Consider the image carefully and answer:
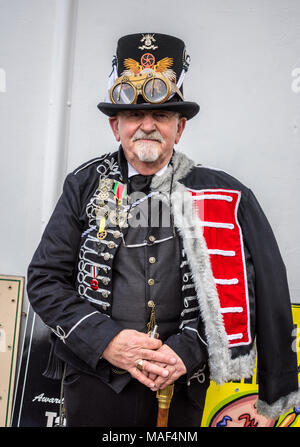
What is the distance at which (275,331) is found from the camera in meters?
1.70

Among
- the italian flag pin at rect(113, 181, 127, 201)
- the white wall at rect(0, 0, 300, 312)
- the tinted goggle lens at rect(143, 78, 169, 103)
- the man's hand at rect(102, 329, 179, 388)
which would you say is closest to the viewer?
the man's hand at rect(102, 329, 179, 388)

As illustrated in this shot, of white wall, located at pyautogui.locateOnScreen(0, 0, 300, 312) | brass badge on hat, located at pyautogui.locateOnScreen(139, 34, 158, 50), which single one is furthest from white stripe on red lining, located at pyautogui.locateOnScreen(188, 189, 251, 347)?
white wall, located at pyautogui.locateOnScreen(0, 0, 300, 312)

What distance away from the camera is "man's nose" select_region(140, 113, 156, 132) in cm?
165

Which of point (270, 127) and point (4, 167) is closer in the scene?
point (270, 127)

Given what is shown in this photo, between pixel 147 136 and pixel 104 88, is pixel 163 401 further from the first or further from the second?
pixel 104 88

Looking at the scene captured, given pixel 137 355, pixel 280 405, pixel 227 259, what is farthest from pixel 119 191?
pixel 280 405

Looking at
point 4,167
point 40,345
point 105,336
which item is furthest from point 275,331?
point 4,167

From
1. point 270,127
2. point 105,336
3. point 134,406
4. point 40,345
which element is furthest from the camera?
point 40,345

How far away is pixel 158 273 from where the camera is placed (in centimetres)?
165

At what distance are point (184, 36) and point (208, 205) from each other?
1.13 m

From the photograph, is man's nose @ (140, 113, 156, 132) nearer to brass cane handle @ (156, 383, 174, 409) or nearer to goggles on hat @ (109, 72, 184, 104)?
goggles on hat @ (109, 72, 184, 104)

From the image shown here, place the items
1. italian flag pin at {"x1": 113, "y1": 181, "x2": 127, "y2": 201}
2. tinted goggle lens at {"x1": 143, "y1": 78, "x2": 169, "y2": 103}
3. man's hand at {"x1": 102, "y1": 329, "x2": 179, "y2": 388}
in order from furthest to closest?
italian flag pin at {"x1": 113, "y1": 181, "x2": 127, "y2": 201}, tinted goggle lens at {"x1": 143, "y1": 78, "x2": 169, "y2": 103}, man's hand at {"x1": 102, "y1": 329, "x2": 179, "y2": 388}

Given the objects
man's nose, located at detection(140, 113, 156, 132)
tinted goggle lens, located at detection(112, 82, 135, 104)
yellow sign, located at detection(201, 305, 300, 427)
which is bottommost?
yellow sign, located at detection(201, 305, 300, 427)

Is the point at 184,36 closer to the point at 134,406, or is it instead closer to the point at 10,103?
the point at 10,103
